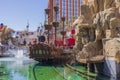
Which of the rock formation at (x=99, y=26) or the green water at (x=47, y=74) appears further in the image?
the green water at (x=47, y=74)

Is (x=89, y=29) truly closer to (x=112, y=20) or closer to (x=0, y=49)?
(x=112, y=20)

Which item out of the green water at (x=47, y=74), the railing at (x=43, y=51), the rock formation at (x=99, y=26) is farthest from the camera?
the railing at (x=43, y=51)

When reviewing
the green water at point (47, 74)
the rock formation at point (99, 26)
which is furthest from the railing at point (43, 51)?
the rock formation at point (99, 26)

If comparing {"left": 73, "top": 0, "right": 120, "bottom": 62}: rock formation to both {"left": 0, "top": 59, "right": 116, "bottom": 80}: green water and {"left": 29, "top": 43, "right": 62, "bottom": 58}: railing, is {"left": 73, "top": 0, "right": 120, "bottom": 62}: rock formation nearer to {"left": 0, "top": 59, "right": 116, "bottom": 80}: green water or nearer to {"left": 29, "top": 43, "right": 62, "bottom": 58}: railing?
{"left": 0, "top": 59, "right": 116, "bottom": 80}: green water

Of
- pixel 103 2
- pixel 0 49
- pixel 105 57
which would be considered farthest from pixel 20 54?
pixel 105 57

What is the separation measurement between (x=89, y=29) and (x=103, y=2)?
2.73 m

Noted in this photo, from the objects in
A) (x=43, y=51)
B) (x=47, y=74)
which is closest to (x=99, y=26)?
(x=47, y=74)

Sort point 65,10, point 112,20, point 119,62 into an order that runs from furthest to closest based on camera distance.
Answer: point 65,10 < point 112,20 < point 119,62

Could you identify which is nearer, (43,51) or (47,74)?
(47,74)

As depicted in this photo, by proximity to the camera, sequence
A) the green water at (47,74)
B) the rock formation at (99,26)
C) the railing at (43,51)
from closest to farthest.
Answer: the rock formation at (99,26), the green water at (47,74), the railing at (43,51)

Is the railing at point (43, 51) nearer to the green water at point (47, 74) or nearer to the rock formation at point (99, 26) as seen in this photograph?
the green water at point (47, 74)

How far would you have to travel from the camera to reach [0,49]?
6094 centimetres

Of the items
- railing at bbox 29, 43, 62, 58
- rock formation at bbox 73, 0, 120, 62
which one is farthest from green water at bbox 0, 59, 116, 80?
railing at bbox 29, 43, 62, 58

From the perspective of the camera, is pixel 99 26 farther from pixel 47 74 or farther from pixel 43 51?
pixel 43 51
